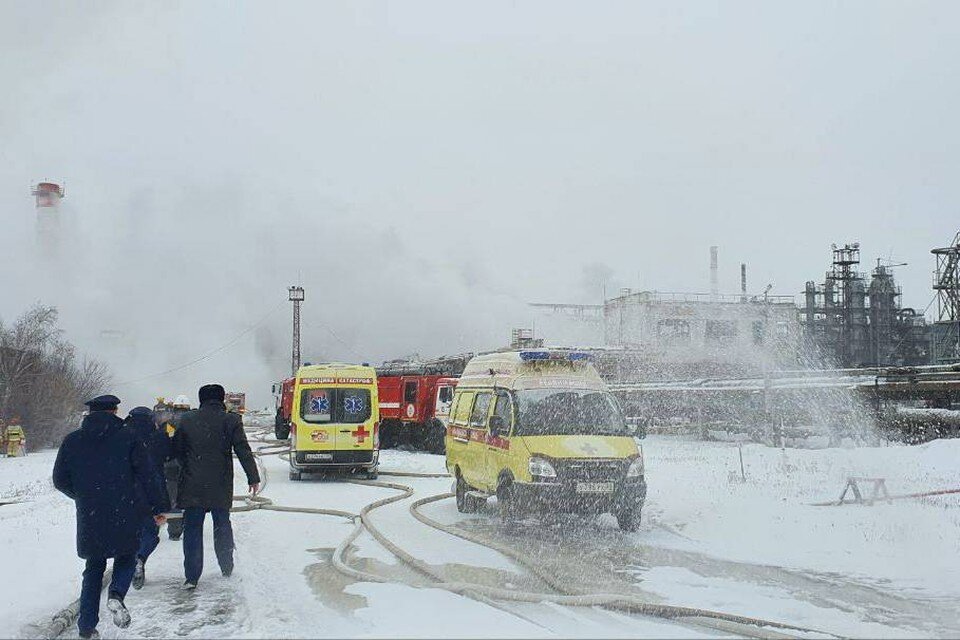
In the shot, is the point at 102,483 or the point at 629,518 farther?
the point at 629,518

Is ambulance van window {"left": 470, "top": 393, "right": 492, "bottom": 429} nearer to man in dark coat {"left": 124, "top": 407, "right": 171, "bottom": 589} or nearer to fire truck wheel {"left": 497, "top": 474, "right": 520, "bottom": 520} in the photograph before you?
A: fire truck wheel {"left": 497, "top": 474, "right": 520, "bottom": 520}

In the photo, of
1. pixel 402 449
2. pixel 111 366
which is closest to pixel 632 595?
pixel 402 449

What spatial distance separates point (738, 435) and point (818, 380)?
26.1 feet

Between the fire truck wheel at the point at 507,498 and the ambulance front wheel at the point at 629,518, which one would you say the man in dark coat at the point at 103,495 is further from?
Result: the ambulance front wheel at the point at 629,518

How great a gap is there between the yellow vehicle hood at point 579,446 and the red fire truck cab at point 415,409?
59.5 feet

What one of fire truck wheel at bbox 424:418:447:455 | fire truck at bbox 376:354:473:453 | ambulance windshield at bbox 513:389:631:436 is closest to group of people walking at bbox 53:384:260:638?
ambulance windshield at bbox 513:389:631:436

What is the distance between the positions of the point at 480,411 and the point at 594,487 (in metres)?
2.89

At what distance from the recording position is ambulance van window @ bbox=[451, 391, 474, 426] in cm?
1416

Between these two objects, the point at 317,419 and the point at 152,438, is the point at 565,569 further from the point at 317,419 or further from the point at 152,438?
the point at 317,419

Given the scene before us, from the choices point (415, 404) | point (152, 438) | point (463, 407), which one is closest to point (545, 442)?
point (463, 407)

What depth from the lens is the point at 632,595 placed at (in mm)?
7832

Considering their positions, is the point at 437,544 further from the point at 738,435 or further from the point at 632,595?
the point at 738,435

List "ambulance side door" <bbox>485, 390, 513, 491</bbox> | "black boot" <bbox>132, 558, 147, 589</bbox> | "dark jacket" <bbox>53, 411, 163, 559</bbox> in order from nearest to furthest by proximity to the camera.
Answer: "dark jacket" <bbox>53, 411, 163, 559</bbox>, "black boot" <bbox>132, 558, 147, 589</bbox>, "ambulance side door" <bbox>485, 390, 513, 491</bbox>

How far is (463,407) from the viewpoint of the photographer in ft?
47.6
